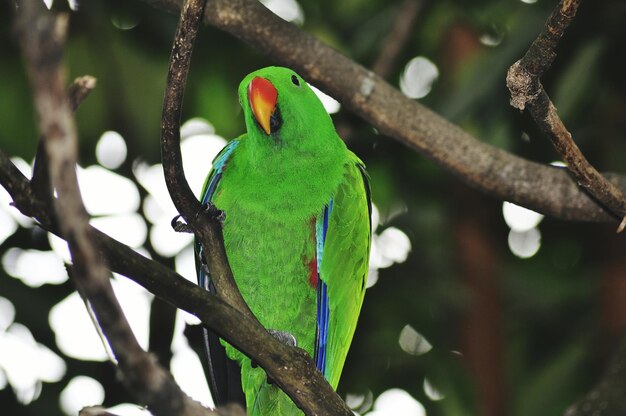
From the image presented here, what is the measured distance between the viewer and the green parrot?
2748 mm

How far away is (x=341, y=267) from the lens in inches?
111

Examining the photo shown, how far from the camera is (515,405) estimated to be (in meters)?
4.21

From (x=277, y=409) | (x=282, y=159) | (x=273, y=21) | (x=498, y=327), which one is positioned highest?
(x=273, y=21)

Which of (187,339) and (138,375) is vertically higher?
(187,339)

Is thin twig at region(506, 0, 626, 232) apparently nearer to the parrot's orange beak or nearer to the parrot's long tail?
the parrot's orange beak

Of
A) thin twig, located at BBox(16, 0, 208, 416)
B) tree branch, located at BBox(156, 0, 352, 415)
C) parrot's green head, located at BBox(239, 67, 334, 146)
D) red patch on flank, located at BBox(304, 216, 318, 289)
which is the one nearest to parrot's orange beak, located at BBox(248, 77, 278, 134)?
parrot's green head, located at BBox(239, 67, 334, 146)

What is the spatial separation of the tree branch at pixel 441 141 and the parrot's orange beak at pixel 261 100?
0.37 metres

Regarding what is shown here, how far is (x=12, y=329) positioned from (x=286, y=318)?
1813mm

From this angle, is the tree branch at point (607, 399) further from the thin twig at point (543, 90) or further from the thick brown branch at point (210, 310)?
the thick brown branch at point (210, 310)

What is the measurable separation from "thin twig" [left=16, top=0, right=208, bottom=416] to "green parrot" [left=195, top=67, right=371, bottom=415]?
51.3 inches

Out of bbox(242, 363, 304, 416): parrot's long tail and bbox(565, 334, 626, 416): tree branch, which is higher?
bbox(565, 334, 626, 416): tree branch

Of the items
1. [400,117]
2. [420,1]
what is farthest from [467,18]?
[400,117]

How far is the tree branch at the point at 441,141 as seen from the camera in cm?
303

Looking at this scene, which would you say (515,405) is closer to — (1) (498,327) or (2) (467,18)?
(1) (498,327)
